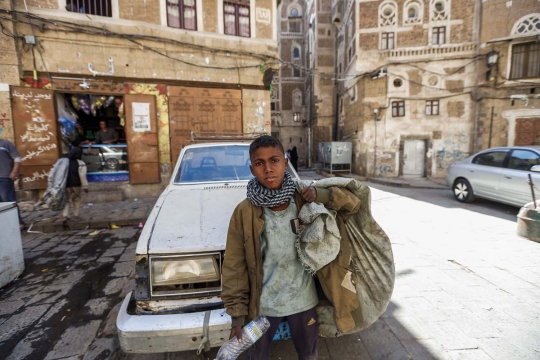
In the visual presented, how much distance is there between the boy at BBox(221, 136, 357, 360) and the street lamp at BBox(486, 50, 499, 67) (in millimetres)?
17296

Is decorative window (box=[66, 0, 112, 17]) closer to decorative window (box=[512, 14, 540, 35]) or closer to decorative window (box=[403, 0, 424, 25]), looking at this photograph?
decorative window (box=[403, 0, 424, 25])

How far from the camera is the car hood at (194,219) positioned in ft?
6.07

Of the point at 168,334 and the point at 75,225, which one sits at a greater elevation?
the point at 168,334

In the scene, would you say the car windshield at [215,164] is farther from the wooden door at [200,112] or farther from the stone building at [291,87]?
the stone building at [291,87]

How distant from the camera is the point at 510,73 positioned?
1338cm

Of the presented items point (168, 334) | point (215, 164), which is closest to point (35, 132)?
point (215, 164)

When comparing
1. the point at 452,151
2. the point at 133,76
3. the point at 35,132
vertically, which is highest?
the point at 133,76

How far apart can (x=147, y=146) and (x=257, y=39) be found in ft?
19.3

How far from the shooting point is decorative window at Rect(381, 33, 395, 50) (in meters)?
14.8

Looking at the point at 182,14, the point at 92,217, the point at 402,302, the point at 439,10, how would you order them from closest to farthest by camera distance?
1. the point at 402,302
2. the point at 92,217
3. the point at 182,14
4. the point at 439,10

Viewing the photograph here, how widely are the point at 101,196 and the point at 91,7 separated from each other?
6.04 meters

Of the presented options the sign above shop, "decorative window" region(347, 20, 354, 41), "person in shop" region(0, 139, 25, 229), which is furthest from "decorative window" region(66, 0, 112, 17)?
"decorative window" region(347, 20, 354, 41)

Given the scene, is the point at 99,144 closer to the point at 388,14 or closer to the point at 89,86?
the point at 89,86

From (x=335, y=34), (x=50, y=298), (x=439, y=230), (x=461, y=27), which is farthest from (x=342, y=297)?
(x=335, y=34)
